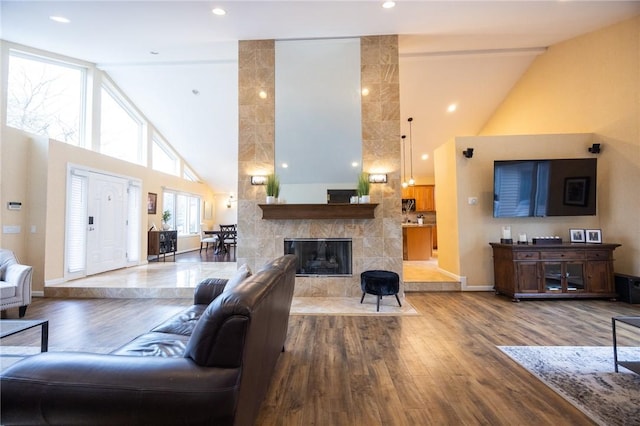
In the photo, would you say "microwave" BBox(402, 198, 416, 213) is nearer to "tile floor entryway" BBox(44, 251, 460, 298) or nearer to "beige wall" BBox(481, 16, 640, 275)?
"tile floor entryway" BBox(44, 251, 460, 298)

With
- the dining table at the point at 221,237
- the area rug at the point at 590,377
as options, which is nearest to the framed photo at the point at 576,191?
the area rug at the point at 590,377

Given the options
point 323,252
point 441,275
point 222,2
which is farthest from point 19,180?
point 441,275

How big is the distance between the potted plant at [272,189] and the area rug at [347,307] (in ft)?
5.19

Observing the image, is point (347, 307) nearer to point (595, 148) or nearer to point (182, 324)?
point (182, 324)

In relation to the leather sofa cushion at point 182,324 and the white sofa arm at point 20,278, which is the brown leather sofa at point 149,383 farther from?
the white sofa arm at point 20,278

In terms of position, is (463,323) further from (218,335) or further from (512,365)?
(218,335)

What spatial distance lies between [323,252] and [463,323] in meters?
2.15

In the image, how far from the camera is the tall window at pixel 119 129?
6.13 metres

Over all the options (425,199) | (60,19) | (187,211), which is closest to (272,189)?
(60,19)

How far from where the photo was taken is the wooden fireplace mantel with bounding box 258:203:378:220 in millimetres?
4262

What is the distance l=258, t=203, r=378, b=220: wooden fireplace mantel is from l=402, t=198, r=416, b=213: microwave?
18.0ft

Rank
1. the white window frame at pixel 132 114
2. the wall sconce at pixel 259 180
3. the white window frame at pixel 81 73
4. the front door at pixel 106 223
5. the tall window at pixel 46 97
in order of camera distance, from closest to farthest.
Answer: the wall sconce at pixel 259 180 < the tall window at pixel 46 97 < the white window frame at pixel 81 73 < the front door at pixel 106 223 < the white window frame at pixel 132 114

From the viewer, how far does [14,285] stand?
331 cm

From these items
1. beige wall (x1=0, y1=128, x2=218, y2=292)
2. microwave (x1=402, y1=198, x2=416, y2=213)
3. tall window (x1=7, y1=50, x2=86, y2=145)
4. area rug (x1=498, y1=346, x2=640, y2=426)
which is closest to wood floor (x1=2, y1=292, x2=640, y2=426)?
area rug (x1=498, y1=346, x2=640, y2=426)
